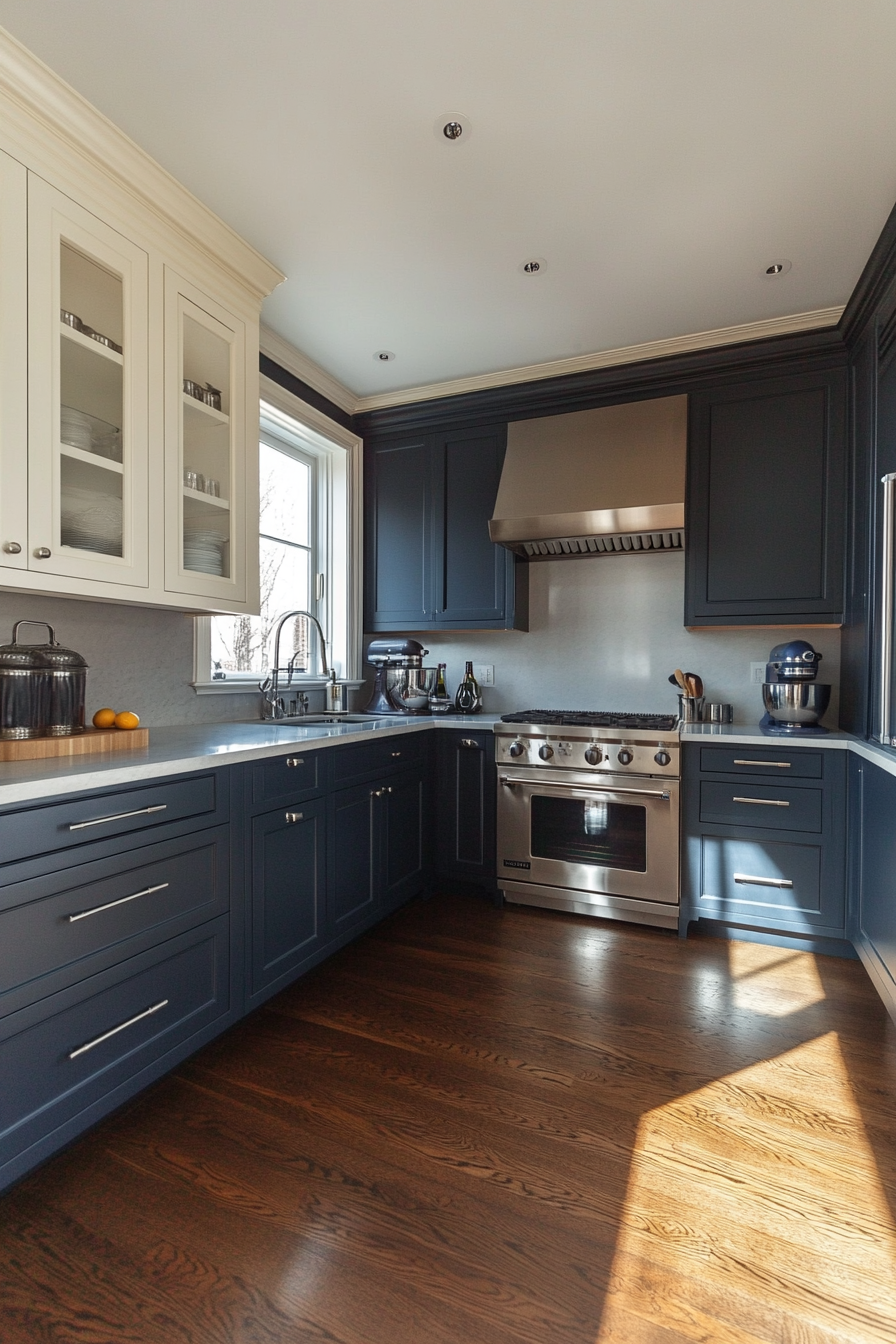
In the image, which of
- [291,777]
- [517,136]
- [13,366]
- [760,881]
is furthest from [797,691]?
[13,366]

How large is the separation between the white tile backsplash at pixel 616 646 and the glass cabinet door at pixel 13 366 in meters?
2.41

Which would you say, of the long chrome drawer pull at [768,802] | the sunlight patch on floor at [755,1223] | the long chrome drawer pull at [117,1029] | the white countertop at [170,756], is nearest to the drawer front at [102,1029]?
the long chrome drawer pull at [117,1029]

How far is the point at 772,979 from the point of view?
2.37 metres

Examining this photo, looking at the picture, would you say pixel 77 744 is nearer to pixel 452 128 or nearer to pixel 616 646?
pixel 452 128

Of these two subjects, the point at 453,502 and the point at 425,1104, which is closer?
the point at 425,1104

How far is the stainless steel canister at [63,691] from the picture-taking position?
5.83 ft

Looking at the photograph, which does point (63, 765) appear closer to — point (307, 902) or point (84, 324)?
point (307, 902)

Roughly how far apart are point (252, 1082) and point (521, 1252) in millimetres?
827

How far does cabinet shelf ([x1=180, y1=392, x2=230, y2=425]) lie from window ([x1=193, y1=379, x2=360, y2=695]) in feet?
1.84

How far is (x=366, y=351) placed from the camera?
123 inches

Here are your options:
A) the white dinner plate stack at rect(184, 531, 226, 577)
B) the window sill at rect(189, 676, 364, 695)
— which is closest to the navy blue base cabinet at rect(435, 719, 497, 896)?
the window sill at rect(189, 676, 364, 695)

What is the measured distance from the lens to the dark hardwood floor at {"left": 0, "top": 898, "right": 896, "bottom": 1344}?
1.12 m

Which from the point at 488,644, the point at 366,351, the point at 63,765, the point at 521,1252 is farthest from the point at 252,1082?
the point at 366,351

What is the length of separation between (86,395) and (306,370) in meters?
1.58
